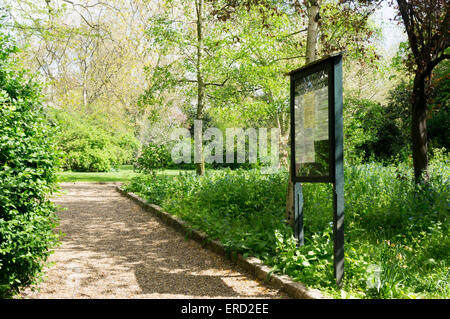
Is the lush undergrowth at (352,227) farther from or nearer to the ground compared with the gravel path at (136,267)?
farther from the ground

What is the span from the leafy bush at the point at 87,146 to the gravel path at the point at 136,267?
14.5 m

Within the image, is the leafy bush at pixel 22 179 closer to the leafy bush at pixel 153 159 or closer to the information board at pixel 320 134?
the information board at pixel 320 134

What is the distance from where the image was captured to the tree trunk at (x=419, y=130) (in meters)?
7.78

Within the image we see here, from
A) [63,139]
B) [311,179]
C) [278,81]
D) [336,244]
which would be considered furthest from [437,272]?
[63,139]

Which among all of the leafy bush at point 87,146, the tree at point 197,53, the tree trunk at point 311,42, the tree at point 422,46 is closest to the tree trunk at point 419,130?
the tree at point 422,46

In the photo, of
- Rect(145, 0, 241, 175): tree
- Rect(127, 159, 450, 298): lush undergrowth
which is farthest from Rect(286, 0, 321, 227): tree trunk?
Rect(145, 0, 241, 175): tree

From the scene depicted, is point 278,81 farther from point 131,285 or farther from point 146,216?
point 131,285

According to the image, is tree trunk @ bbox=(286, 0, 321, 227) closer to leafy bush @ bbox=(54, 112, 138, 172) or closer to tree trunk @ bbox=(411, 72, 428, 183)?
tree trunk @ bbox=(411, 72, 428, 183)

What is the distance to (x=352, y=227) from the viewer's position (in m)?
5.61

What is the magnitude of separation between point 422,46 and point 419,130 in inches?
65.0

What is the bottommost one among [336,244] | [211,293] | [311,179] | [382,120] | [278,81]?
[211,293]

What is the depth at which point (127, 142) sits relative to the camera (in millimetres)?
23672

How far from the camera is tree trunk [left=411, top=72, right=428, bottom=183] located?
25.5 feet
